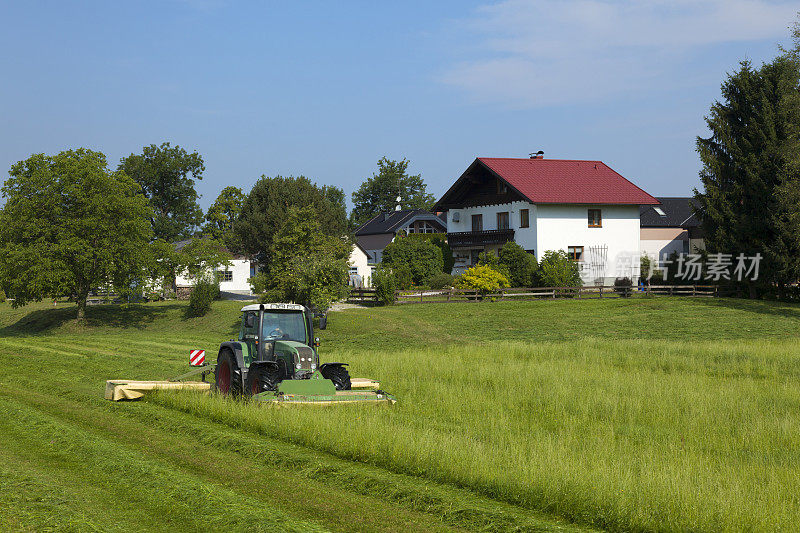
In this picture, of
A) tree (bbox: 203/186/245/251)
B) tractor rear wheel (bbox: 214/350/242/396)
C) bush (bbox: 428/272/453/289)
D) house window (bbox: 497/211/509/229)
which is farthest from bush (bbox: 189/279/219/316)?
tree (bbox: 203/186/245/251)

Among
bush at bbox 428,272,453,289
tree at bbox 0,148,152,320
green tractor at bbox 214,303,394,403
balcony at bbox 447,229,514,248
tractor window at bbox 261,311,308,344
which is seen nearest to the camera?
green tractor at bbox 214,303,394,403

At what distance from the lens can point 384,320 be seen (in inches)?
1615

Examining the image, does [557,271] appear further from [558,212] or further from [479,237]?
[479,237]

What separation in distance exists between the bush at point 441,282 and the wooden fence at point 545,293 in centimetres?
392

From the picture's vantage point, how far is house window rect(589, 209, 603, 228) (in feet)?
187

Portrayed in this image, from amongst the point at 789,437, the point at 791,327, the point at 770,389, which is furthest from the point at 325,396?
the point at 791,327

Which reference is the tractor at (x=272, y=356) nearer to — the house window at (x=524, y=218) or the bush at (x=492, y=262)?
the bush at (x=492, y=262)

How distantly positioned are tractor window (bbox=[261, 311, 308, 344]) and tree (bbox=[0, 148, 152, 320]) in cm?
3235

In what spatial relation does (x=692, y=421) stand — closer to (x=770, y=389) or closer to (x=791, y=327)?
(x=770, y=389)

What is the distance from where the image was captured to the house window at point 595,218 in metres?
57.1

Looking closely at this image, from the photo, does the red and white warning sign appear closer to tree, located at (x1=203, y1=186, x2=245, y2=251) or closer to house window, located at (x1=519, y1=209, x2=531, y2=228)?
house window, located at (x1=519, y1=209, x2=531, y2=228)

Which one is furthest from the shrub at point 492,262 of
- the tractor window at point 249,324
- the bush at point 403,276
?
the tractor window at point 249,324

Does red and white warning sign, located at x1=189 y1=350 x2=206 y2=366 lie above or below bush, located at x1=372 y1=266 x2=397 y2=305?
below

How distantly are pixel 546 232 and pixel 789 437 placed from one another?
1698 inches
